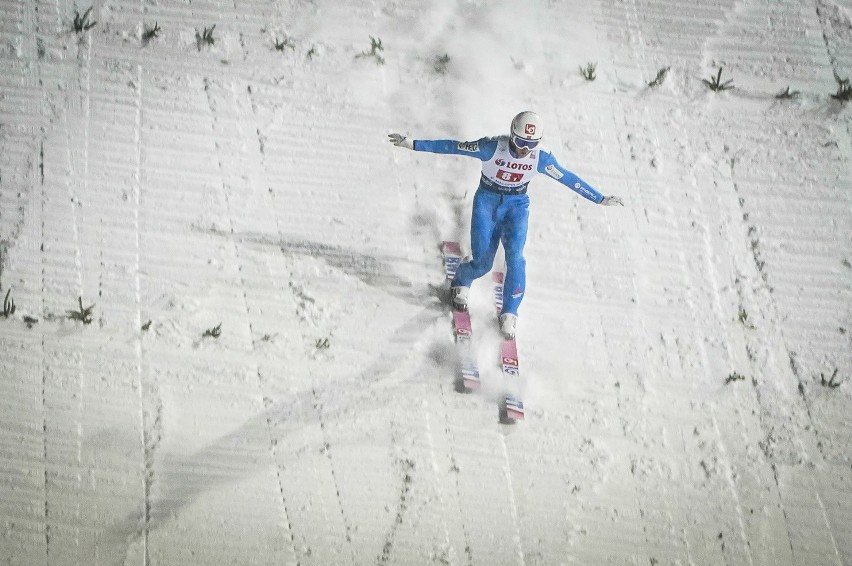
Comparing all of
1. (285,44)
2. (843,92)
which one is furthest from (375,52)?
(843,92)

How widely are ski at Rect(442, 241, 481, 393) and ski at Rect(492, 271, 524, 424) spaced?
0.61 ft

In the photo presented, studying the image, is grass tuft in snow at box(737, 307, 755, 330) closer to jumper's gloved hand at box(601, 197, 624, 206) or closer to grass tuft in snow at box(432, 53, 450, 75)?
jumper's gloved hand at box(601, 197, 624, 206)

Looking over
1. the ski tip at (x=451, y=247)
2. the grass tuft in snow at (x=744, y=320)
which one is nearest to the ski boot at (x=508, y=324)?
the ski tip at (x=451, y=247)

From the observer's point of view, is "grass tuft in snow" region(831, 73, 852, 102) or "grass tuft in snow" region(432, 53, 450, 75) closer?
"grass tuft in snow" region(432, 53, 450, 75)

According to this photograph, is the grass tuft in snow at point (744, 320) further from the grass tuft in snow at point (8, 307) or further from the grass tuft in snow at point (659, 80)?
the grass tuft in snow at point (8, 307)

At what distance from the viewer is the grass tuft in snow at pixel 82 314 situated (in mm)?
4617

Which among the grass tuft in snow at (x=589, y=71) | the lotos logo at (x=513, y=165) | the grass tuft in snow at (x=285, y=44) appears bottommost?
the lotos logo at (x=513, y=165)

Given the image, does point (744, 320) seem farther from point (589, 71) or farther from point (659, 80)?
point (589, 71)

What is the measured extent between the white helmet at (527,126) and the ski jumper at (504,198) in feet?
0.48

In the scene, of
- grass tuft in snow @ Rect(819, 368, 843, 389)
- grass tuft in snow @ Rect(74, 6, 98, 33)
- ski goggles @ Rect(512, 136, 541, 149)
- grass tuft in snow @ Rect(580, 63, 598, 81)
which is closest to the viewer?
ski goggles @ Rect(512, 136, 541, 149)

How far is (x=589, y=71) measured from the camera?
6230mm

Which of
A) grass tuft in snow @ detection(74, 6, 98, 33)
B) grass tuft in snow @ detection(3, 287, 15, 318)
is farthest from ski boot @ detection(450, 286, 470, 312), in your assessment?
grass tuft in snow @ detection(74, 6, 98, 33)

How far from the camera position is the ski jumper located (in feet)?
15.0

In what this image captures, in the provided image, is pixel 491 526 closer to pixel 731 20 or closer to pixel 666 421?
pixel 666 421
